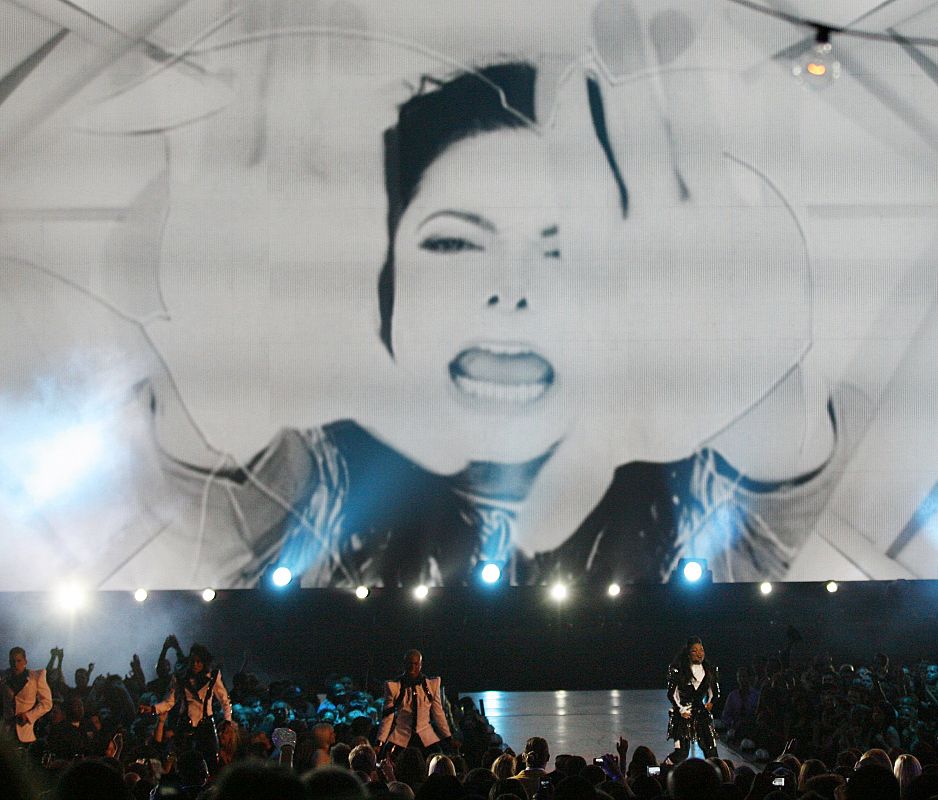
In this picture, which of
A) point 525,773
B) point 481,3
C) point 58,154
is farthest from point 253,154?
point 525,773

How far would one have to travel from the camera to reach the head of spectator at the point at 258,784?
4.70 feet

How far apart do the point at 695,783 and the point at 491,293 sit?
7.44 meters

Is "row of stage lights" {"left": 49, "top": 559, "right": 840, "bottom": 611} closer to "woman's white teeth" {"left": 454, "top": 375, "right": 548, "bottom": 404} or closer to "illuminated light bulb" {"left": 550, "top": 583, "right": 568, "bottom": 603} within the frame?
"illuminated light bulb" {"left": 550, "top": 583, "right": 568, "bottom": 603}

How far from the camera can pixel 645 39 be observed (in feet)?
33.2

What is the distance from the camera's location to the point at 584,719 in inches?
361

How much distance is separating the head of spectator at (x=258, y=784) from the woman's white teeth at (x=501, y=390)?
8.38m

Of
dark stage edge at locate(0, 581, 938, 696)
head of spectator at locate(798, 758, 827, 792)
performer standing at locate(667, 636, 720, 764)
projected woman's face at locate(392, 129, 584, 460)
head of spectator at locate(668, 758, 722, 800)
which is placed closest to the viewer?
head of spectator at locate(668, 758, 722, 800)

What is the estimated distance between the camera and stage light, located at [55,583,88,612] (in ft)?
31.0

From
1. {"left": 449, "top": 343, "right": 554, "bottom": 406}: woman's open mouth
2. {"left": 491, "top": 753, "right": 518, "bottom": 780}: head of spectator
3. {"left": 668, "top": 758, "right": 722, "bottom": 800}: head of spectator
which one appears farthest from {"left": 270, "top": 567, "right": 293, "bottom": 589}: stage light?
{"left": 668, "top": 758, "right": 722, "bottom": 800}: head of spectator

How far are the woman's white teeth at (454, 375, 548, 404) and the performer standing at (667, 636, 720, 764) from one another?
280 centimetres

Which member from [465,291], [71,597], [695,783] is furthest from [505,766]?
[71,597]

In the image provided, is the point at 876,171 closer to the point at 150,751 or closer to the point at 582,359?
the point at 582,359

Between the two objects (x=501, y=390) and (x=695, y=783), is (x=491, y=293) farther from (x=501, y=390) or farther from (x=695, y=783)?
(x=695, y=783)

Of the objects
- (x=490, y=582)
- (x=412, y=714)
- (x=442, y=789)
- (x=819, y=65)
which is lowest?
(x=412, y=714)
